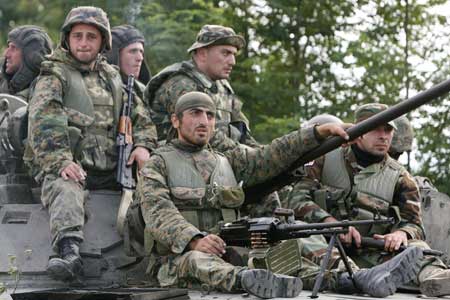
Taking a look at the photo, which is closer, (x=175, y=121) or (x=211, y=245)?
(x=211, y=245)

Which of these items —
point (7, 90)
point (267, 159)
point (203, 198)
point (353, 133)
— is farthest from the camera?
point (7, 90)

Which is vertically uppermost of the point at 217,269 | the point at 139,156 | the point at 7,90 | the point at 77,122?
the point at 7,90

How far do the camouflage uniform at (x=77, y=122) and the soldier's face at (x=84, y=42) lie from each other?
0.05m

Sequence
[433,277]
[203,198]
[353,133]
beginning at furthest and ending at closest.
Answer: [353,133]
[203,198]
[433,277]

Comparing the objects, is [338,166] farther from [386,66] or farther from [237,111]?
[386,66]

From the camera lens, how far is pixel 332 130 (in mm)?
11680

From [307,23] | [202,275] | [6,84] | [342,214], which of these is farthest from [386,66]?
[202,275]

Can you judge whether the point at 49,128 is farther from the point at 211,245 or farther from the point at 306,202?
the point at 306,202

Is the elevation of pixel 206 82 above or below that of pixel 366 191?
above

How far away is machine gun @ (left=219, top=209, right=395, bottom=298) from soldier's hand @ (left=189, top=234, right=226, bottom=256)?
0.14 m

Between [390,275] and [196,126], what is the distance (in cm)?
196

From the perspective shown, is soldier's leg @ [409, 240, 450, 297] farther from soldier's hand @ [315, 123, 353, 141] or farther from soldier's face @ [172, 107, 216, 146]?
soldier's face @ [172, 107, 216, 146]

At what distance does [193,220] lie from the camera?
1144 cm

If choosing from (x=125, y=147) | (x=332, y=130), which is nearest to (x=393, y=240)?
(x=332, y=130)
